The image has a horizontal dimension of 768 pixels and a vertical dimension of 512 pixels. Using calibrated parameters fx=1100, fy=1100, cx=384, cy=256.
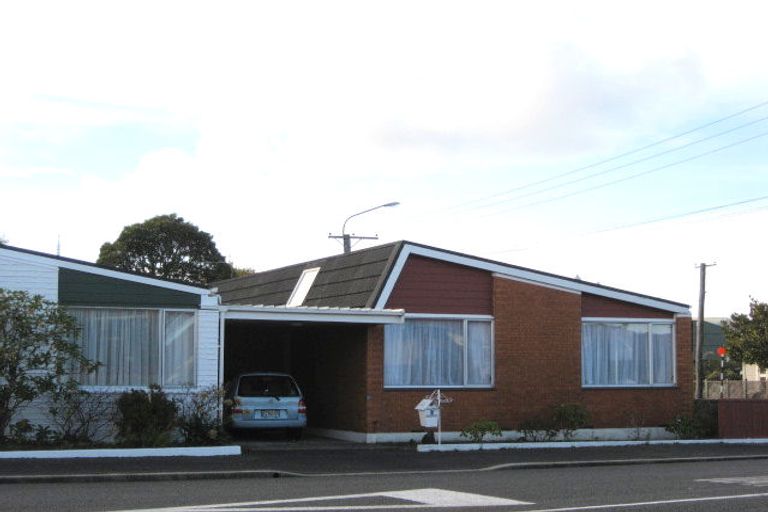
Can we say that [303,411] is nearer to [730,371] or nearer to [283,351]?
[283,351]

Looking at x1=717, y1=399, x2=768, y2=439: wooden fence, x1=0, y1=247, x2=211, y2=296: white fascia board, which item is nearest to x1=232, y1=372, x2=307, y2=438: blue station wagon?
x1=0, y1=247, x2=211, y2=296: white fascia board

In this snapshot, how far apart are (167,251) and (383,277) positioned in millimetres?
41094

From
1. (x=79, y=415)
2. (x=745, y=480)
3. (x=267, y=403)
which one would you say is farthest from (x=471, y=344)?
(x=745, y=480)

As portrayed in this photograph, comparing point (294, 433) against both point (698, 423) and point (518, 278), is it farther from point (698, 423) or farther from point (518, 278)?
point (698, 423)

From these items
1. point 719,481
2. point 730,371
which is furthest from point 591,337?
point 730,371

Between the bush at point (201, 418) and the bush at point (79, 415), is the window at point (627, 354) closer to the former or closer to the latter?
the bush at point (201, 418)

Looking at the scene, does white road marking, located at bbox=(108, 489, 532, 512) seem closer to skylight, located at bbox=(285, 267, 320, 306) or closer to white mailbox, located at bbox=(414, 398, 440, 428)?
white mailbox, located at bbox=(414, 398, 440, 428)

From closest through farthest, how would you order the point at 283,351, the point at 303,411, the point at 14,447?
the point at 14,447 → the point at 303,411 → the point at 283,351

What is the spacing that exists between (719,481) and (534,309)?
8698mm

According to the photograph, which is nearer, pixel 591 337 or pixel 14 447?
pixel 14 447

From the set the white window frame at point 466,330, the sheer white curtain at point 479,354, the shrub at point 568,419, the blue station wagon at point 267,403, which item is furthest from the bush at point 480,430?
the blue station wagon at point 267,403

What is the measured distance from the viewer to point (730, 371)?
6888 cm

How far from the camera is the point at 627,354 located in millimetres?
24703

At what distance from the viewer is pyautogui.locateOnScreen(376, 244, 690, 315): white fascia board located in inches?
883
